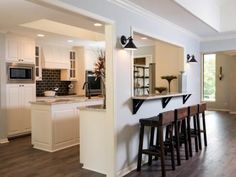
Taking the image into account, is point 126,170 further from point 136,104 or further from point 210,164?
point 210,164

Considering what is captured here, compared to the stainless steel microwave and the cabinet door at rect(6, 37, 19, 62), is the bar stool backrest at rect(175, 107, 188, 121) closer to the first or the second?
the stainless steel microwave

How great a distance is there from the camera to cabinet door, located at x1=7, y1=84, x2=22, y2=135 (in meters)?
5.53

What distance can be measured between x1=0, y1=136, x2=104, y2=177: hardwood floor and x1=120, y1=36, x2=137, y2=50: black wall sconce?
6.07 ft

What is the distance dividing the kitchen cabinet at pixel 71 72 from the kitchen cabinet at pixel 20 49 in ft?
4.77

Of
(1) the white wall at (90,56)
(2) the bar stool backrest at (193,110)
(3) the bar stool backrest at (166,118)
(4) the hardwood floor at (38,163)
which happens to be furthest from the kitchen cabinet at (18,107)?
(2) the bar stool backrest at (193,110)

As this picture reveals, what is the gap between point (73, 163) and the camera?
155 inches

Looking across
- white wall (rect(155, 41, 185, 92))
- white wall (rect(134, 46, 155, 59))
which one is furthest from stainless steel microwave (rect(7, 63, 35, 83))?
white wall (rect(134, 46, 155, 59))

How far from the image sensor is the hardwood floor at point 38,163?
3.52 m

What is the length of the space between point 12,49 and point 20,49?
8.4 inches

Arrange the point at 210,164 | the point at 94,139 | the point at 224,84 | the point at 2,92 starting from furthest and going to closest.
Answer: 1. the point at 224,84
2. the point at 2,92
3. the point at 210,164
4. the point at 94,139

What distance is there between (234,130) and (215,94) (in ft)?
14.2

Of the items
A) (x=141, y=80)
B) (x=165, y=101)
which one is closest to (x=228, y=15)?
(x=141, y=80)

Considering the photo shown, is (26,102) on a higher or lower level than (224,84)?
lower

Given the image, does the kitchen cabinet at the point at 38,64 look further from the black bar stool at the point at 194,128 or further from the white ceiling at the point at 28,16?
the black bar stool at the point at 194,128
